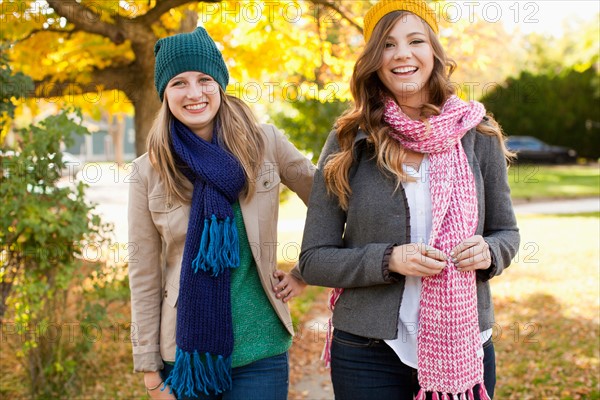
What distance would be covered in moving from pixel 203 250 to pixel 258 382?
531mm

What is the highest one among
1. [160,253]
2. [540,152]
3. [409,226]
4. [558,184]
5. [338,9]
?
[540,152]

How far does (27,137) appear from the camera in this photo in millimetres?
4172

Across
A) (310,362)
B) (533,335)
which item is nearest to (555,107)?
(533,335)

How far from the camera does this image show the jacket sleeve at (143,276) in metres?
2.38

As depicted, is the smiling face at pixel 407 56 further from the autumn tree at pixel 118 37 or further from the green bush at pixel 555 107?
the green bush at pixel 555 107

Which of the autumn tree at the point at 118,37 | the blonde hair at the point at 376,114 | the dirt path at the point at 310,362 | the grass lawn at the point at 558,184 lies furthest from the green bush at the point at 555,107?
the blonde hair at the point at 376,114

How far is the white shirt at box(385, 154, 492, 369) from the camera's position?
216cm

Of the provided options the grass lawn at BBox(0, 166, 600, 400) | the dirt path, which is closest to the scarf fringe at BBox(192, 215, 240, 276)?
the grass lawn at BBox(0, 166, 600, 400)

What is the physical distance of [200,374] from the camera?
7.54 ft

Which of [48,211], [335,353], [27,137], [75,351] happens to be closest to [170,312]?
[335,353]

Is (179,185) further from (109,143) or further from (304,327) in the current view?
(109,143)

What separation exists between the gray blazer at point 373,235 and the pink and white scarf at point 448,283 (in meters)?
0.08

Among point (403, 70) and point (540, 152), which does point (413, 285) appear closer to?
point (403, 70)

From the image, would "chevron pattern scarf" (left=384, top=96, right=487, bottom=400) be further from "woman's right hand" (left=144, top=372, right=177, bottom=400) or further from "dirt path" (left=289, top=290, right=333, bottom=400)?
"dirt path" (left=289, top=290, right=333, bottom=400)
